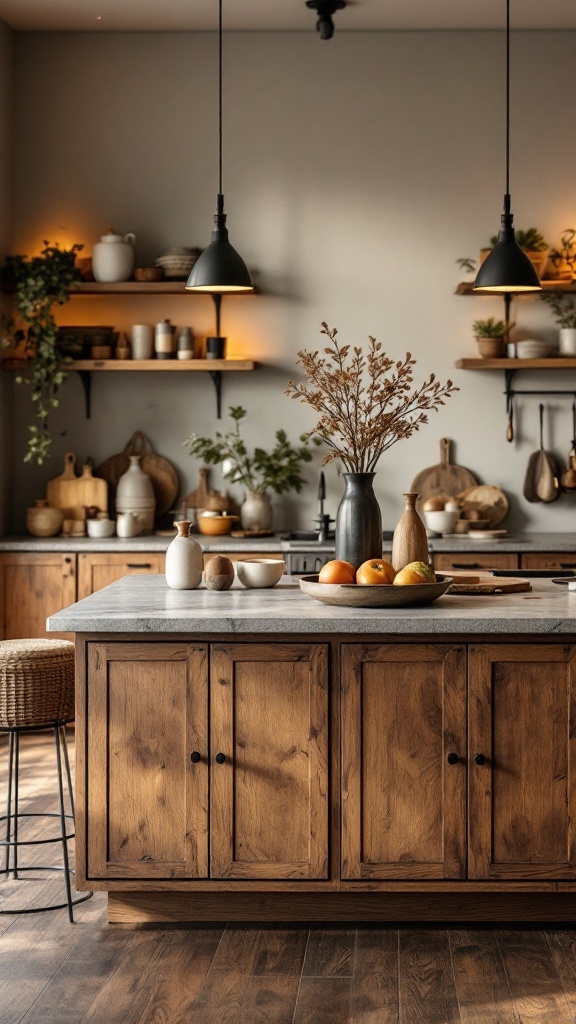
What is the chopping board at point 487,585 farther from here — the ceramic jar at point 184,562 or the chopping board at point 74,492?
the chopping board at point 74,492

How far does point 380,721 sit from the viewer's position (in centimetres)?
312

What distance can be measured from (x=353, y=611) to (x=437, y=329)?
3.20 meters

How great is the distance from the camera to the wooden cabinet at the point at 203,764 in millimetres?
3127

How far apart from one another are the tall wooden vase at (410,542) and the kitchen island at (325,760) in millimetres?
410

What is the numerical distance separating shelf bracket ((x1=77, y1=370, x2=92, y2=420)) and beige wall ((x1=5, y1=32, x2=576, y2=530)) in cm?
4

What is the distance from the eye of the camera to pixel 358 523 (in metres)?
3.54

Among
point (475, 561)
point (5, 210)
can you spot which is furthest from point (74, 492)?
point (475, 561)

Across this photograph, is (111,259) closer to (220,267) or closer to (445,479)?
(220,267)

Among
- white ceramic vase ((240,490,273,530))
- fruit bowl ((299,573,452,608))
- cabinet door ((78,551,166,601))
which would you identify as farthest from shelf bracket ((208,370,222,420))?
fruit bowl ((299,573,452,608))

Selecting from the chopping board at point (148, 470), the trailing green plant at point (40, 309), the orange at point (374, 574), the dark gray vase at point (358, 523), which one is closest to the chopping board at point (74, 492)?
the chopping board at point (148, 470)

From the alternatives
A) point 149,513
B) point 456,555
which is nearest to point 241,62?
point 149,513

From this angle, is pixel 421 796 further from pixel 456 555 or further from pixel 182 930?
pixel 456 555

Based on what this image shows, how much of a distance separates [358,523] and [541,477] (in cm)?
278

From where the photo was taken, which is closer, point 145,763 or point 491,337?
point 145,763
